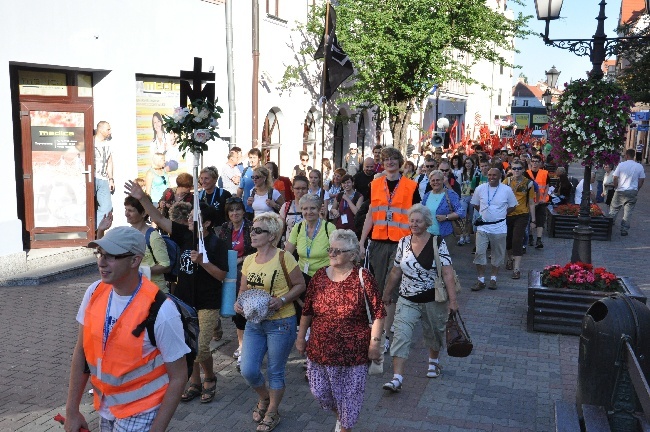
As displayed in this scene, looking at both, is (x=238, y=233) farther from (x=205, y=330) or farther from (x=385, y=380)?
(x=385, y=380)

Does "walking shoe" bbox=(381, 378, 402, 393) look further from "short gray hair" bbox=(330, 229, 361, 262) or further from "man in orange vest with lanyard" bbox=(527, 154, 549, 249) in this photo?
"man in orange vest with lanyard" bbox=(527, 154, 549, 249)

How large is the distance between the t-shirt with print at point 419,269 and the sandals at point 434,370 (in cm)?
80

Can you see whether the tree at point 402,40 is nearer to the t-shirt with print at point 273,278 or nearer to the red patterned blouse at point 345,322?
the t-shirt with print at point 273,278

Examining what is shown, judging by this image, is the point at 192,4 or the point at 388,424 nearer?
the point at 388,424

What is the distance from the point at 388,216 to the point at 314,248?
1370 mm

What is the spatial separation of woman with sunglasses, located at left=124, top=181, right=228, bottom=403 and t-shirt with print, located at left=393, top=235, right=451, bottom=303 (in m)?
1.61

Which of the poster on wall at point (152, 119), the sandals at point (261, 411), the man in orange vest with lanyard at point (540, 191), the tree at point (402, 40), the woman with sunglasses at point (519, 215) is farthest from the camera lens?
the tree at point (402, 40)

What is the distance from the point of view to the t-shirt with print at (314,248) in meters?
6.28

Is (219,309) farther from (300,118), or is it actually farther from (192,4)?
(300,118)

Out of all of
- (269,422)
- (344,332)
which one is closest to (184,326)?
(344,332)

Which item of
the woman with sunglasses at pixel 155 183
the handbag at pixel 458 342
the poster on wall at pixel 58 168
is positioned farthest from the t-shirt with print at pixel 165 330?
the poster on wall at pixel 58 168

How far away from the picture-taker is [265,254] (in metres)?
5.39

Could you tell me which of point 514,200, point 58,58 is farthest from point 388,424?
point 58,58

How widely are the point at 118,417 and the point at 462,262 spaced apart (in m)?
9.90
